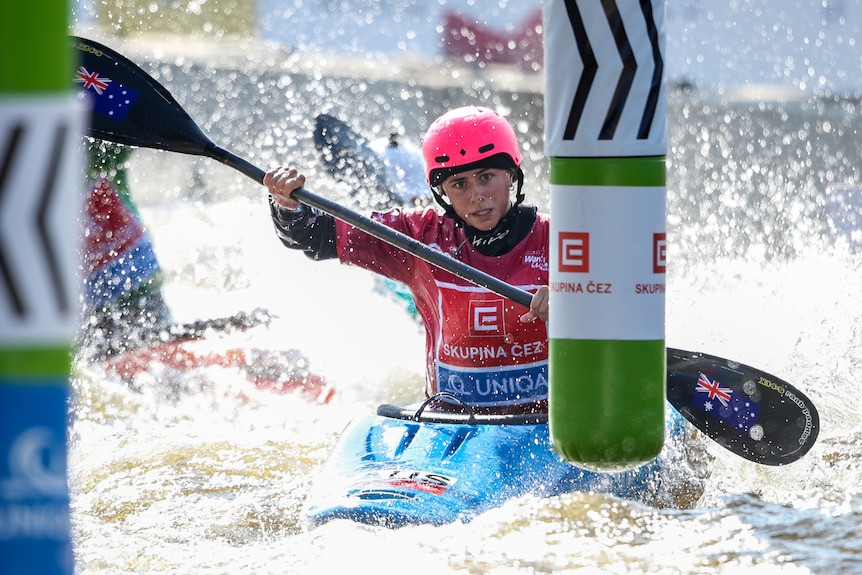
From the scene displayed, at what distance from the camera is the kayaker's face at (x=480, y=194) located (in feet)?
14.0

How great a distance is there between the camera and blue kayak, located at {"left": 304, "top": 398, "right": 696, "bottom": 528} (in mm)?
3480

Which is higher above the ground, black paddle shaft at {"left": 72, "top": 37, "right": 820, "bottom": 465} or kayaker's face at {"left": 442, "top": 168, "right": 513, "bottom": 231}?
kayaker's face at {"left": 442, "top": 168, "right": 513, "bottom": 231}

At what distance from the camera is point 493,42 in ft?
42.5

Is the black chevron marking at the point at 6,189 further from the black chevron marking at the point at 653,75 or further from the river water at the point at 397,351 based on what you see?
the river water at the point at 397,351

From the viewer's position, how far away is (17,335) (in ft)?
4.33

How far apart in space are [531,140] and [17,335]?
11.0 metres

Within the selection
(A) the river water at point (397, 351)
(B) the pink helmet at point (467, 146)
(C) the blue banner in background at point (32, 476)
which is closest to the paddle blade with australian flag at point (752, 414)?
(A) the river water at point (397, 351)

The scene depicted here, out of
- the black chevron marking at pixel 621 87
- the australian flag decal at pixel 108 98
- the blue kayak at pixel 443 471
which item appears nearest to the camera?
the black chevron marking at pixel 621 87

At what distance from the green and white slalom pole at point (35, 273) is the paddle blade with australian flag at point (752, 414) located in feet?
10.2

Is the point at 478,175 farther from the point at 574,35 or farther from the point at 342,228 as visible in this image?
the point at 574,35

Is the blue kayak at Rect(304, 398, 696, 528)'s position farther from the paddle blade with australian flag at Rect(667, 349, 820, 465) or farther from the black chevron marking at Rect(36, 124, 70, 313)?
the black chevron marking at Rect(36, 124, 70, 313)

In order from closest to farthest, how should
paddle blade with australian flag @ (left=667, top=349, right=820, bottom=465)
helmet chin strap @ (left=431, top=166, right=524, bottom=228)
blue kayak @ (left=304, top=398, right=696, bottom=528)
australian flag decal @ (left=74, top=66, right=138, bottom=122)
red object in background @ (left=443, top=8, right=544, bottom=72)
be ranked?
blue kayak @ (left=304, top=398, right=696, bottom=528), paddle blade with australian flag @ (left=667, top=349, right=820, bottom=465), helmet chin strap @ (left=431, top=166, right=524, bottom=228), australian flag decal @ (left=74, top=66, right=138, bottom=122), red object in background @ (left=443, top=8, right=544, bottom=72)

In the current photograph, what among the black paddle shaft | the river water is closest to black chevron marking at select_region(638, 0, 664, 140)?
the river water

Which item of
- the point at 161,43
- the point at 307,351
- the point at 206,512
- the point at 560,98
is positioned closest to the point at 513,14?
the point at 161,43
